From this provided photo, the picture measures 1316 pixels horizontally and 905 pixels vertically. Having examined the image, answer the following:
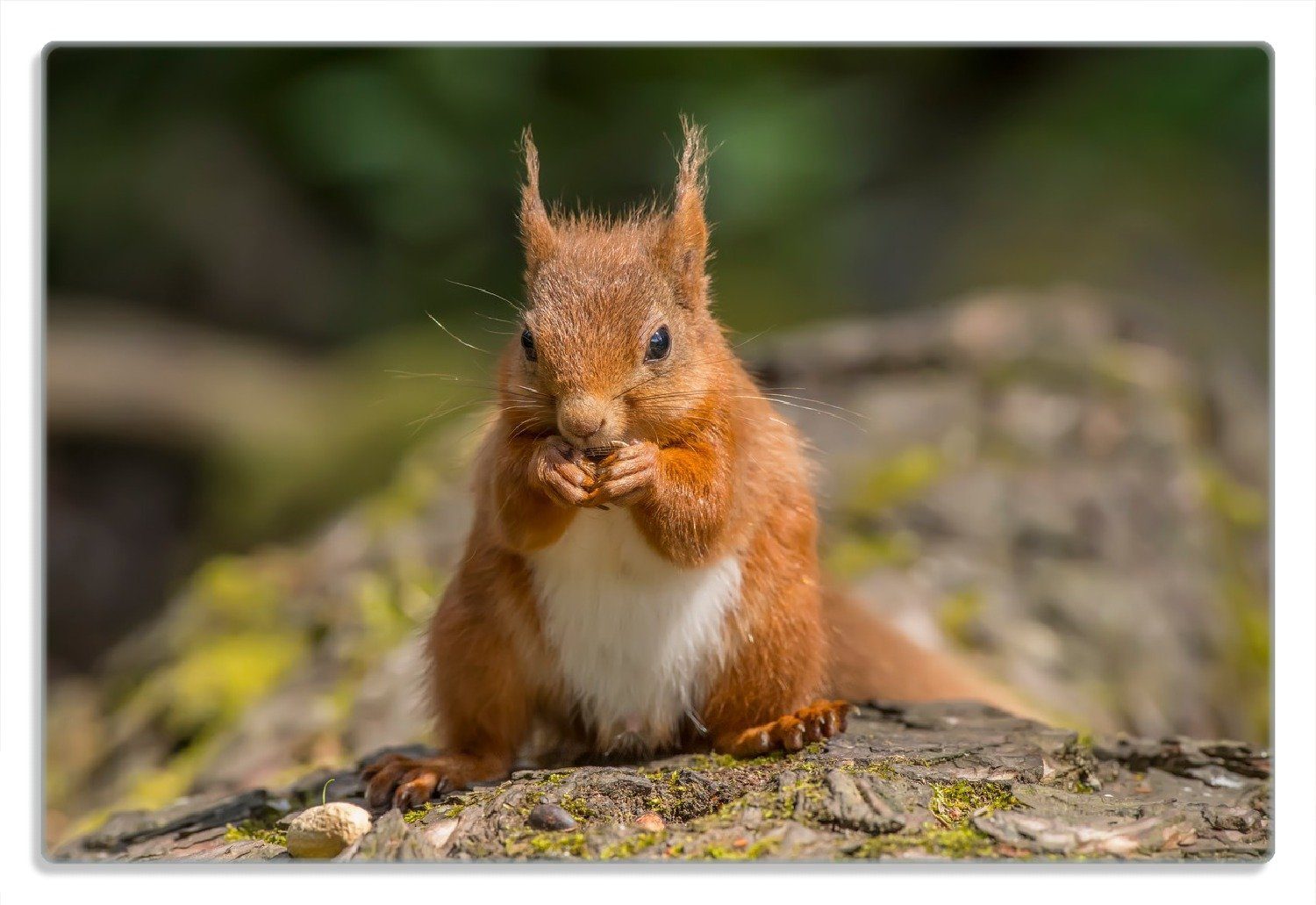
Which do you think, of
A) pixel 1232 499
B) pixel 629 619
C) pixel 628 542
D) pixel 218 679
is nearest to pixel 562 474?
pixel 628 542

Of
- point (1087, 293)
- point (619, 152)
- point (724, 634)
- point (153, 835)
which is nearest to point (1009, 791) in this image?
point (724, 634)

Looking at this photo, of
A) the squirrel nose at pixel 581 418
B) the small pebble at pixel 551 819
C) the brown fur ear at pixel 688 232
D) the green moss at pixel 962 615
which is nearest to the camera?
the squirrel nose at pixel 581 418

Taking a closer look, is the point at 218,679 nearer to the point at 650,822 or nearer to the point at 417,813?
the point at 417,813

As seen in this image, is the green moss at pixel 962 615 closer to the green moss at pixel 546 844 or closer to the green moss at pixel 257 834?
the green moss at pixel 546 844

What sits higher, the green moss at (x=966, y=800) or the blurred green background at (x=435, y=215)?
the blurred green background at (x=435, y=215)

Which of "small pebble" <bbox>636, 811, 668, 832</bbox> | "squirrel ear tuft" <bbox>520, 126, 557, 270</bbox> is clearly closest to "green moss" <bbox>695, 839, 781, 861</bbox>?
"small pebble" <bbox>636, 811, 668, 832</bbox>

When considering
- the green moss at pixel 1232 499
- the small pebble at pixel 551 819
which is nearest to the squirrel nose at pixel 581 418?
the small pebble at pixel 551 819
